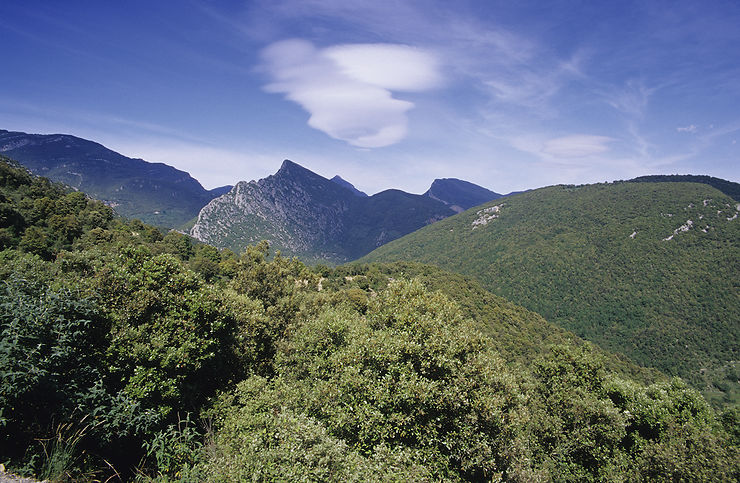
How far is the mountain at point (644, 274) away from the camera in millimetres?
119250

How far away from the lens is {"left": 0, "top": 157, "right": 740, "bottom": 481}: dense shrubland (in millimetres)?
8922

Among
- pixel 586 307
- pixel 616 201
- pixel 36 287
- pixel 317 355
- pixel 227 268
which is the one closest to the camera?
pixel 36 287

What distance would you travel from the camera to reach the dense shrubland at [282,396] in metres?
8.92

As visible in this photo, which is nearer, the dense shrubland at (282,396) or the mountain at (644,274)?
the dense shrubland at (282,396)

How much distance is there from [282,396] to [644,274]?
615ft

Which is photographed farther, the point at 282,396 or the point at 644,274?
the point at 644,274

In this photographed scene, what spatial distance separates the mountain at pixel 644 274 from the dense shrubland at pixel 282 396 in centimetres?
12773

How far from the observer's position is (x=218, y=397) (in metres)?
17.2

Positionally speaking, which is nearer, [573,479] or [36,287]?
[36,287]

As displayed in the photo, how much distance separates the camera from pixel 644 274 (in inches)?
5635

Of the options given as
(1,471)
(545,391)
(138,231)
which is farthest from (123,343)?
(138,231)

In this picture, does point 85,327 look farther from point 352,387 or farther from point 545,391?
point 545,391

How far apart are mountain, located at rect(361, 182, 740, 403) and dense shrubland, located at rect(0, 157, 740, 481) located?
5029 inches

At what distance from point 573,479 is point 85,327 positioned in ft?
93.2
